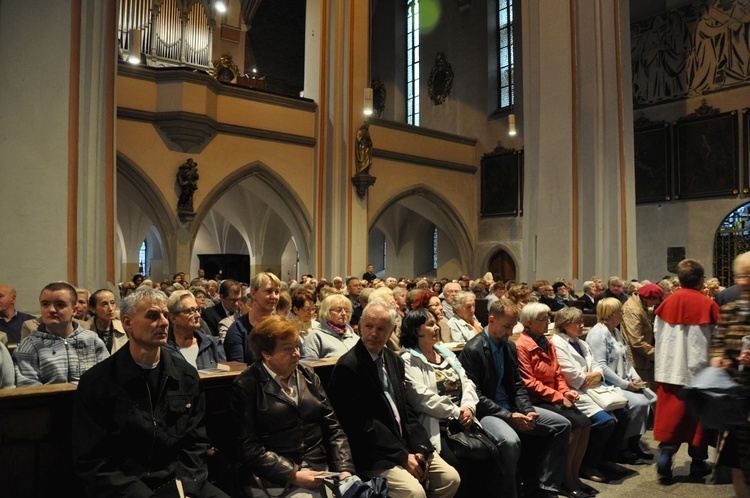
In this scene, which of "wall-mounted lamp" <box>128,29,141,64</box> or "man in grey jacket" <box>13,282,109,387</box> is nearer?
"man in grey jacket" <box>13,282,109,387</box>

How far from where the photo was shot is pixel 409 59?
21.0 metres

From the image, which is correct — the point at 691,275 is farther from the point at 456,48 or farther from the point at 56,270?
the point at 456,48

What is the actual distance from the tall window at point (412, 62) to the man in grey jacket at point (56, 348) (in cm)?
1818

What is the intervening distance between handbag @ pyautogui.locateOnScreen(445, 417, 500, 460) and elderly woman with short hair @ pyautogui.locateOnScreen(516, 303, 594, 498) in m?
0.67

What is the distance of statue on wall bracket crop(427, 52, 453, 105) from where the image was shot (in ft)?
63.5

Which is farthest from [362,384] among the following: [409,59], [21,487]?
[409,59]

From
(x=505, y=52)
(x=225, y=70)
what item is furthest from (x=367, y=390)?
(x=505, y=52)

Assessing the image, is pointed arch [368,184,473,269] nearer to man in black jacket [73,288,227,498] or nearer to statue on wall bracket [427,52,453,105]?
statue on wall bracket [427,52,453,105]

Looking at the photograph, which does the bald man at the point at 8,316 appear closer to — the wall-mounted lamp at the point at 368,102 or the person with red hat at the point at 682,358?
the person with red hat at the point at 682,358

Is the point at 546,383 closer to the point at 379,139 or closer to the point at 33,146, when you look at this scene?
the point at 33,146

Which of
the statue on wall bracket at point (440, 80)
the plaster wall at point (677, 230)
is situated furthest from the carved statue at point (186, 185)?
the plaster wall at point (677, 230)

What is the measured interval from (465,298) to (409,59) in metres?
17.2

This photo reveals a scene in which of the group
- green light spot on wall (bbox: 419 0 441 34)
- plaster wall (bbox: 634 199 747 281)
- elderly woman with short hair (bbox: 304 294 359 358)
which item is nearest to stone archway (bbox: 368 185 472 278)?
plaster wall (bbox: 634 199 747 281)

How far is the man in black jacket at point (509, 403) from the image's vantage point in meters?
3.76
